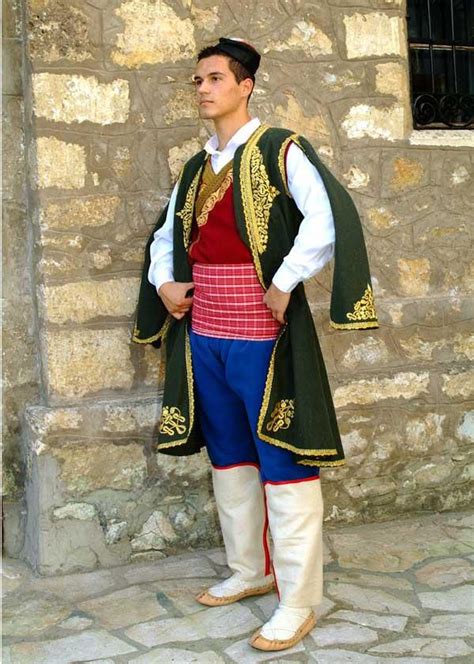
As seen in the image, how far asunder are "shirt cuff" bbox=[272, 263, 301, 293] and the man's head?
0.55 meters

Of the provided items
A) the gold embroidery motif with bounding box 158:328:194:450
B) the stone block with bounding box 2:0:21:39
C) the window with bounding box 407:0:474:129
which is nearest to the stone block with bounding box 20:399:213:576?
the gold embroidery motif with bounding box 158:328:194:450

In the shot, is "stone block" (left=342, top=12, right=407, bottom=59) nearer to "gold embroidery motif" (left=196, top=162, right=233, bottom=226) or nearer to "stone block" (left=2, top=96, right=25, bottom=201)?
"gold embroidery motif" (left=196, top=162, right=233, bottom=226)

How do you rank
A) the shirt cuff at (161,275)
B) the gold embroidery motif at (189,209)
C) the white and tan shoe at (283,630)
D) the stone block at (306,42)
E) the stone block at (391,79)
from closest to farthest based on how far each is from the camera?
the white and tan shoe at (283,630), the gold embroidery motif at (189,209), the shirt cuff at (161,275), the stone block at (306,42), the stone block at (391,79)

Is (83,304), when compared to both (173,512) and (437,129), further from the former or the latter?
(437,129)

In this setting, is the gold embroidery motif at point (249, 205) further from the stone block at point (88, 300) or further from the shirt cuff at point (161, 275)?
the stone block at point (88, 300)

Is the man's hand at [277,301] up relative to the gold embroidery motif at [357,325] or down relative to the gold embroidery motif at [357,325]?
up

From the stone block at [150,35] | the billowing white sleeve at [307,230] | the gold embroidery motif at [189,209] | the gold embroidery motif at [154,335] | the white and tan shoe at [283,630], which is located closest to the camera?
the billowing white sleeve at [307,230]

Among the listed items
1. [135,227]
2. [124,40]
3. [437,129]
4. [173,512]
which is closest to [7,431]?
[173,512]

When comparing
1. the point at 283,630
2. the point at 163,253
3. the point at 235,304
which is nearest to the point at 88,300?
the point at 163,253

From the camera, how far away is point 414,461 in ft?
12.6

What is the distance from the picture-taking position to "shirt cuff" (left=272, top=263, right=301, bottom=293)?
8.46 ft

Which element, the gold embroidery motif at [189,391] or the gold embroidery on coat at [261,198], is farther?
the gold embroidery motif at [189,391]

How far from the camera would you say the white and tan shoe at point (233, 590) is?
302 centimetres

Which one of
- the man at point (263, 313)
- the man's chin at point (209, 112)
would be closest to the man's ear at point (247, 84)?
the man at point (263, 313)
